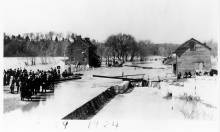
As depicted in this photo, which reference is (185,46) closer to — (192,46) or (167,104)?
(192,46)

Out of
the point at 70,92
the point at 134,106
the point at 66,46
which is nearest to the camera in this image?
the point at 134,106

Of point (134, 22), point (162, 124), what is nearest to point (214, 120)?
point (162, 124)

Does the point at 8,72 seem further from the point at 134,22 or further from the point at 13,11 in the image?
the point at 134,22

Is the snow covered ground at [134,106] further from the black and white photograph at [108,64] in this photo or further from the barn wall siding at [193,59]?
the barn wall siding at [193,59]

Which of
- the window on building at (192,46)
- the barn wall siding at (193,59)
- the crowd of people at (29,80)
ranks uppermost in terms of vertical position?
the window on building at (192,46)

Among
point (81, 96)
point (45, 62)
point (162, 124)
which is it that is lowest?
point (162, 124)

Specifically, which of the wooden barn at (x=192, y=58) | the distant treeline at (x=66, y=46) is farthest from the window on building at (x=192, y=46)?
the distant treeline at (x=66, y=46)

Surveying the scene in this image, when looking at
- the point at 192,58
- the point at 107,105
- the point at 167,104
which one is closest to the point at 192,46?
the point at 192,58
